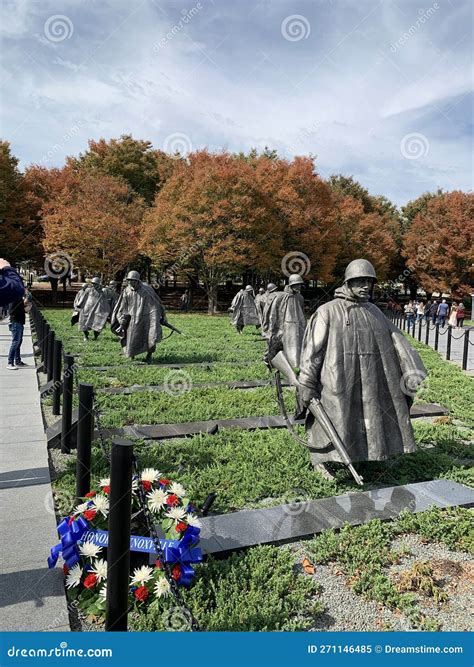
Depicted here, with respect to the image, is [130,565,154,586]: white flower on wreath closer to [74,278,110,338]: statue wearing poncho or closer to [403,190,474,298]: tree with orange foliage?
[74,278,110,338]: statue wearing poncho

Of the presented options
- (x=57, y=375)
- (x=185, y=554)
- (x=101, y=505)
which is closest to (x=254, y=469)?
(x=185, y=554)

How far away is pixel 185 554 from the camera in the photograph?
3.11 m

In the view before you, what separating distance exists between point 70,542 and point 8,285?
1832 millimetres

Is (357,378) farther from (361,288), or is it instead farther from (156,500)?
(156,500)

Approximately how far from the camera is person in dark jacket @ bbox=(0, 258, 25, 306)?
12.2ft

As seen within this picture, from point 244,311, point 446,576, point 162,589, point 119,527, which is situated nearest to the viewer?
point 119,527

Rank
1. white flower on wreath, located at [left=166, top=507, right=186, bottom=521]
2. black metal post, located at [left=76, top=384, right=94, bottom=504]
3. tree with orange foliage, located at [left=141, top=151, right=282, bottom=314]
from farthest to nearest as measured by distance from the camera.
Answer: tree with orange foliage, located at [left=141, top=151, right=282, bottom=314]
black metal post, located at [left=76, top=384, right=94, bottom=504]
white flower on wreath, located at [left=166, top=507, right=186, bottom=521]

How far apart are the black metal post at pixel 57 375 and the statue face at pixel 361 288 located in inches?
177

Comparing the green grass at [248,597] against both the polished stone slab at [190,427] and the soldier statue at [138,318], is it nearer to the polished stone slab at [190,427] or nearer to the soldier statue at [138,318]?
the polished stone slab at [190,427]

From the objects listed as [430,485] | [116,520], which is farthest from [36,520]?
[430,485]

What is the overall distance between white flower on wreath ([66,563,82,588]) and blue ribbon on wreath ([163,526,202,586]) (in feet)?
1.64

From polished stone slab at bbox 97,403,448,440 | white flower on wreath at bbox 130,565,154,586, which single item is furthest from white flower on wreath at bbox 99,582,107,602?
polished stone slab at bbox 97,403,448,440

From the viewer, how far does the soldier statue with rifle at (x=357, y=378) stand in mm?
4711

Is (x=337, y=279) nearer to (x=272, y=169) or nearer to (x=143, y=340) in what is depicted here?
(x=272, y=169)
